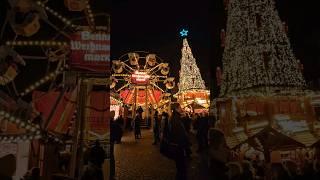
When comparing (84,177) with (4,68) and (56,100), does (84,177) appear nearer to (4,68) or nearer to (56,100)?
(56,100)

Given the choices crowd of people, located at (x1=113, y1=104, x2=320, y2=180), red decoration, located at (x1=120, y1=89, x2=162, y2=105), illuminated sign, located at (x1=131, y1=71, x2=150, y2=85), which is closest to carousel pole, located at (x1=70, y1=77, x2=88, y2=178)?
crowd of people, located at (x1=113, y1=104, x2=320, y2=180)

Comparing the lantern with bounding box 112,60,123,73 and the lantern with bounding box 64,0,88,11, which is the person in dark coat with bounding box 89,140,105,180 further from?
the lantern with bounding box 112,60,123,73

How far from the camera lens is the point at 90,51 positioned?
6.82 metres

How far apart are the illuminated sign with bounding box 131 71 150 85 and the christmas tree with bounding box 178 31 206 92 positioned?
12168 millimetres

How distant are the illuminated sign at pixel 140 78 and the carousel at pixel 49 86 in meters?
20.8

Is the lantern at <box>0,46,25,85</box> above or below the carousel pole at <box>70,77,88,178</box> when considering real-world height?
above

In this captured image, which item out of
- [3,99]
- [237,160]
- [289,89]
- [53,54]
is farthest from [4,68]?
[289,89]

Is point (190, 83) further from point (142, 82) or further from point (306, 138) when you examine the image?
point (306, 138)

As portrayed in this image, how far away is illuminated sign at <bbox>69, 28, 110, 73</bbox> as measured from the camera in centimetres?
675

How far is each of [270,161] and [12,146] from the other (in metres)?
5.99

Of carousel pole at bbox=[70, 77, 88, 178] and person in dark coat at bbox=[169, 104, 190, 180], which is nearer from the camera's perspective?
carousel pole at bbox=[70, 77, 88, 178]

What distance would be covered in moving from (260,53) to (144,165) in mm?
5319

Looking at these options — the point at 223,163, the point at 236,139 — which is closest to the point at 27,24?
the point at 236,139

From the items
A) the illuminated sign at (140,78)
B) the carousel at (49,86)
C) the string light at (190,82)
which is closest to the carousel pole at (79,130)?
the carousel at (49,86)
